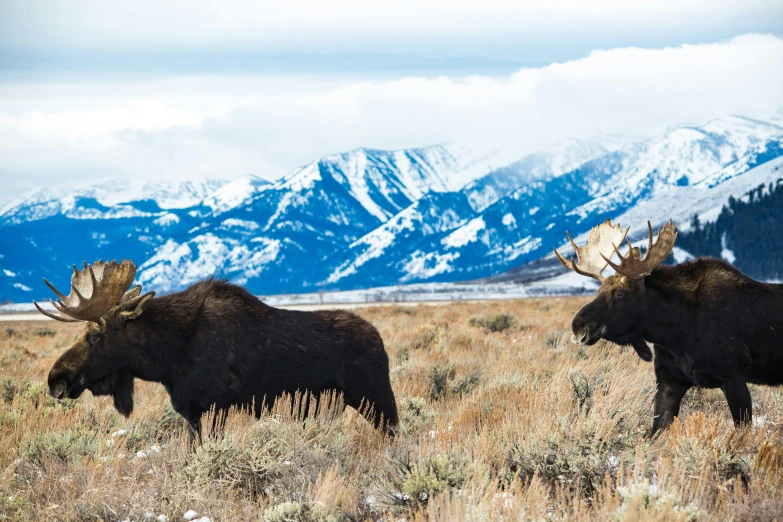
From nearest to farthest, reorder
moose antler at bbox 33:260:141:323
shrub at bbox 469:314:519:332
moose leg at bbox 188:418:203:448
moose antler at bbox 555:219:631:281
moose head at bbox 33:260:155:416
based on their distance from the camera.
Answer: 1. moose leg at bbox 188:418:203:448
2. moose antler at bbox 33:260:141:323
3. moose head at bbox 33:260:155:416
4. moose antler at bbox 555:219:631:281
5. shrub at bbox 469:314:519:332

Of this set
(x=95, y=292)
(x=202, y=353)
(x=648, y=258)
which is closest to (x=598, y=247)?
(x=648, y=258)

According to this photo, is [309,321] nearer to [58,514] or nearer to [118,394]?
[118,394]

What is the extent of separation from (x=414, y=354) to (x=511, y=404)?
568 centimetres

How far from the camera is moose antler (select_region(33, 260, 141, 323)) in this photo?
6527mm

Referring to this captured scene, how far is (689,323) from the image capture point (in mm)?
6781

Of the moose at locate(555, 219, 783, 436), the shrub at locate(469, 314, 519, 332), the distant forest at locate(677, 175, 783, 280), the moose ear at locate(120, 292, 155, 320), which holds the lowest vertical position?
the distant forest at locate(677, 175, 783, 280)

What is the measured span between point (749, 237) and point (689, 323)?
14763 cm

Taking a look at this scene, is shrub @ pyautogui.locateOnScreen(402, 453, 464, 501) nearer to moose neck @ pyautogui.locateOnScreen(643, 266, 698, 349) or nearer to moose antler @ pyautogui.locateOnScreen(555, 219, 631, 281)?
moose neck @ pyautogui.locateOnScreen(643, 266, 698, 349)

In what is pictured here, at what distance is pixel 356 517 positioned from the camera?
4.86 meters

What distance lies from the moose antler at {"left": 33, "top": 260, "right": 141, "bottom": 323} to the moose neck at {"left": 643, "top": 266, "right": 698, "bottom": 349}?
466 centimetres

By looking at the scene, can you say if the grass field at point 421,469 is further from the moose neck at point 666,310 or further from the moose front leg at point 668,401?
the moose neck at point 666,310

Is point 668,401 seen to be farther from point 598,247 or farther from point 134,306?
point 134,306

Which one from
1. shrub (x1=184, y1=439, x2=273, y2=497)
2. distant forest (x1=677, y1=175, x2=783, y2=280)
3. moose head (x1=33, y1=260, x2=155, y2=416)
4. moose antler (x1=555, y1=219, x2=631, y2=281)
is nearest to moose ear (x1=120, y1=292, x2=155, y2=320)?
moose head (x1=33, y1=260, x2=155, y2=416)

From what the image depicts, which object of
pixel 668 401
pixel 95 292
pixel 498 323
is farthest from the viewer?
pixel 498 323
